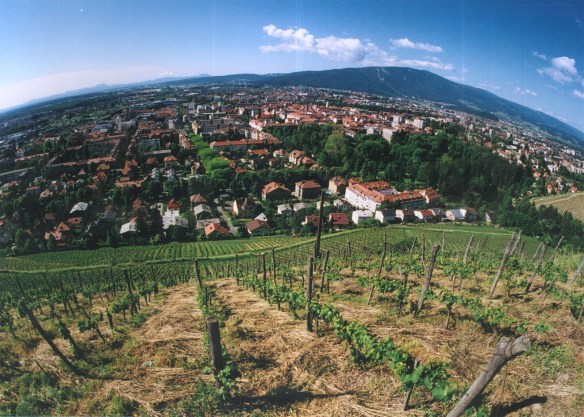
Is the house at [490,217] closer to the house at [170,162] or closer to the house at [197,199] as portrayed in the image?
the house at [197,199]

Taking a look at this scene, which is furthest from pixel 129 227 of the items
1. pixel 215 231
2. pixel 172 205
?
pixel 215 231

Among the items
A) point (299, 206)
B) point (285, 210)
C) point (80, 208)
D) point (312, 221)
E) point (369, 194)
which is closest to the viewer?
point (80, 208)

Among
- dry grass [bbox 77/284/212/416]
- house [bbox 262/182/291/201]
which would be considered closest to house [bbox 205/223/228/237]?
house [bbox 262/182/291/201]

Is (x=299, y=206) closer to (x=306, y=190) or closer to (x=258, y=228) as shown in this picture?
(x=306, y=190)

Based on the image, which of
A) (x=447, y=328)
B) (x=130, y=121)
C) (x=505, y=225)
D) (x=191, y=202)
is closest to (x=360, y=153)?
(x=505, y=225)

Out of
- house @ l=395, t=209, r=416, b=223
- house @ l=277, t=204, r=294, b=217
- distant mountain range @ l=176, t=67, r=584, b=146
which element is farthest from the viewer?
distant mountain range @ l=176, t=67, r=584, b=146

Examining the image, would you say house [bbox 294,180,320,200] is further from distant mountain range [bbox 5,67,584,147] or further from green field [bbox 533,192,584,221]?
distant mountain range [bbox 5,67,584,147]
